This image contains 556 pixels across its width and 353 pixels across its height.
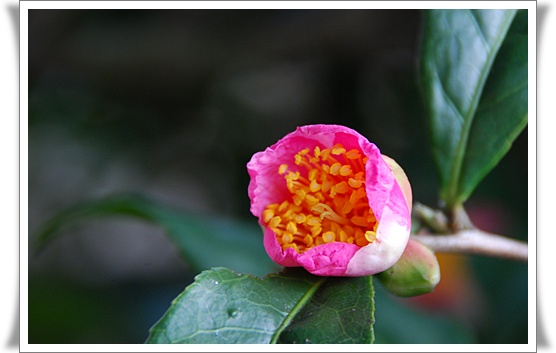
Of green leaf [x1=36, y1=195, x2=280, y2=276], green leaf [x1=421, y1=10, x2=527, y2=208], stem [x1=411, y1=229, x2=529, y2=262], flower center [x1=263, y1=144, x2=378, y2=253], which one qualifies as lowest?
green leaf [x1=36, y1=195, x2=280, y2=276]

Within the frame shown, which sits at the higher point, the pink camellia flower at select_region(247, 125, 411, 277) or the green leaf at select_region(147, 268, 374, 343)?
the pink camellia flower at select_region(247, 125, 411, 277)

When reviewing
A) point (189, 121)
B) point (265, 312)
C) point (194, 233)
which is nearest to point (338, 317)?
point (265, 312)

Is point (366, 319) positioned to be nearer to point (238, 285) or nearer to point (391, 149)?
point (238, 285)

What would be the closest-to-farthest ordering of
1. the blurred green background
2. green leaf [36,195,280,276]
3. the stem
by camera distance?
1. the stem
2. green leaf [36,195,280,276]
3. the blurred green background

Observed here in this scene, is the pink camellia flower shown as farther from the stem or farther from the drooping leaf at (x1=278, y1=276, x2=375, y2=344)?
the stem

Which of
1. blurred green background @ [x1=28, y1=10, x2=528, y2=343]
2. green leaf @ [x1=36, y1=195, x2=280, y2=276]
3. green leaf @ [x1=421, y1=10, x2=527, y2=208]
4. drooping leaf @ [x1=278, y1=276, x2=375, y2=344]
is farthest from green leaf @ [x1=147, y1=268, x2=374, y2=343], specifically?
blurred green background @ [x1=28, y1=10, x2=528, y2=343]

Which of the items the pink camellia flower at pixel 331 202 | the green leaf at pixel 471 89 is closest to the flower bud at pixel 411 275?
the pink camellia flower at pixel 331 202

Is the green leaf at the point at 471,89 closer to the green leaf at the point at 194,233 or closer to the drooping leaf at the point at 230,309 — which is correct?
the drooping leaf at the point at 230,309
